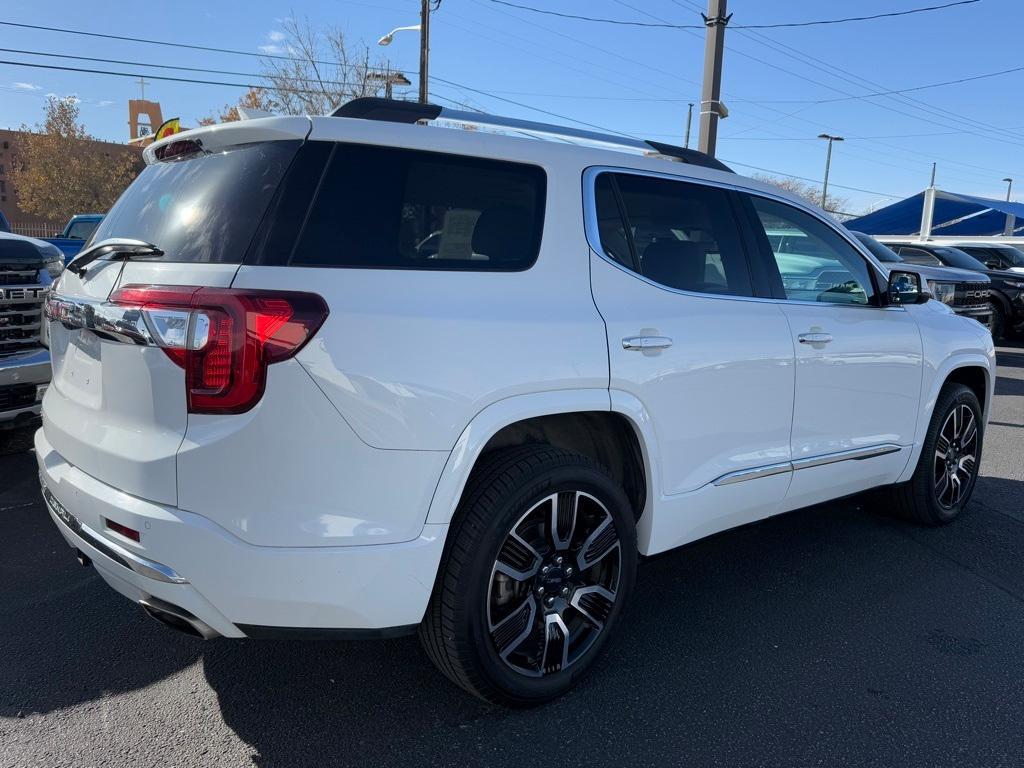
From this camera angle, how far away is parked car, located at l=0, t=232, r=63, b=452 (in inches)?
189

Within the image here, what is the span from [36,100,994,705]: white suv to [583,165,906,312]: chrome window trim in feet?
0.06

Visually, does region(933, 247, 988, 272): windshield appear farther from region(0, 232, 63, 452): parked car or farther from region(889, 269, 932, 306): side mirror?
→ region(0, 232, 63, 452): parked car

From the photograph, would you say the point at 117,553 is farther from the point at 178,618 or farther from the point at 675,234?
the point at 675,234

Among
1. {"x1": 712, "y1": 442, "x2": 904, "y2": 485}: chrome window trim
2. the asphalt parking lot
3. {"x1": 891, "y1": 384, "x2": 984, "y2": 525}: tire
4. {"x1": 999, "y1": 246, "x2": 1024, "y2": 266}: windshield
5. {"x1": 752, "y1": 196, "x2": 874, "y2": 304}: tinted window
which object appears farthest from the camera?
{"x1": 999, "y1": 246, "x2": 1024, "y2": 266}: windshield

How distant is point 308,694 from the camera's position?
111 inches

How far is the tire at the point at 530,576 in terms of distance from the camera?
246 centimetres

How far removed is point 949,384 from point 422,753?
3711mm

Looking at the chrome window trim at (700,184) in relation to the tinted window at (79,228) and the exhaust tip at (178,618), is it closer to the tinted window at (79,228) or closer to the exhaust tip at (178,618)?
the exhaust tip at (178,618)

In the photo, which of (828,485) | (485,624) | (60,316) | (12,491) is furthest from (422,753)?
(12,491)

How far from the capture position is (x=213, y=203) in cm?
240

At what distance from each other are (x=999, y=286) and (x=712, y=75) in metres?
8.08

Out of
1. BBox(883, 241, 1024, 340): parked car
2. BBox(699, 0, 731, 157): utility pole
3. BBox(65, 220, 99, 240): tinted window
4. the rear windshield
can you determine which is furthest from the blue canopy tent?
the rear windshield

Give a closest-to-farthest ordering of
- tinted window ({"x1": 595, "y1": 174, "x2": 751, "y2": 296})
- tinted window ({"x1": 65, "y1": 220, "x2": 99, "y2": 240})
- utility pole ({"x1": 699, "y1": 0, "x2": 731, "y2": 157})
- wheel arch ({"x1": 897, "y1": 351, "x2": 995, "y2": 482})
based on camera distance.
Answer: tinted window ({"x1": 595, "y1": 174, "x2": 751, "y2": 296}) < wheel arch ({"x1": 897, "y1": 351, "x2": 995, "y2": 482}) < utility pole ({"x1": 699, "y1": 0, "x2": 731, "y2": 157}) < tinted window ({"x1": 65, "y1": 220, "x2": 99, "y2": 240})

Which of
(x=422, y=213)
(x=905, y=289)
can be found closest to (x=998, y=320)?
(x=905, y=289)
